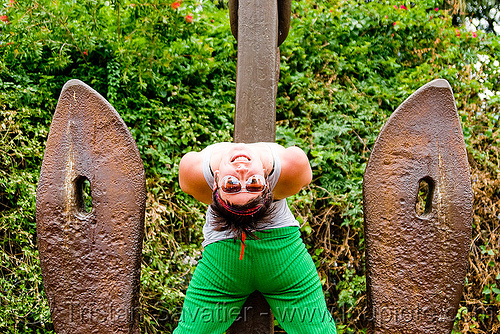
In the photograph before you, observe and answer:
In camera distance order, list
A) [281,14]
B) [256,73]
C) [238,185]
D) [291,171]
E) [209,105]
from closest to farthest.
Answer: [238,185]
[291,171]
[256,73]
[281,14]
[209,105]

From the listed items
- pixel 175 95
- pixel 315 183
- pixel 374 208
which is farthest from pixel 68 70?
pixel 374 208

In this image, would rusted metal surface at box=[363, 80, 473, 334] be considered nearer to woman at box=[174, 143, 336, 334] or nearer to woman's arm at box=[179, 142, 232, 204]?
woman at box=[174, 143, 336, 334]

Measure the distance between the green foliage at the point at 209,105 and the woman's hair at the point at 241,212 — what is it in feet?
5.17

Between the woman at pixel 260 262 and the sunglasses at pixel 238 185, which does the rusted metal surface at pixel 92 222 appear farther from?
the sunglasses at pixel 238 185

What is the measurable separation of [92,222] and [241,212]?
577 mm

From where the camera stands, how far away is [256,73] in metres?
1.71

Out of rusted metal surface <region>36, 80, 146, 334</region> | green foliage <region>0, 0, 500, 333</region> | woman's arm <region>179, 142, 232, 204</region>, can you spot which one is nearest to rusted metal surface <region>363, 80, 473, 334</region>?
woman's arm <region>179, 142, 232, 204</region>

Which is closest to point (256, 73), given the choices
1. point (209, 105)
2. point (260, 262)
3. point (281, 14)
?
point (281, 14)

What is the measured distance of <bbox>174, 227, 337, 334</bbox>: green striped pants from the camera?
1502 millimetres

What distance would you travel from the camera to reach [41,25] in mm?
2844

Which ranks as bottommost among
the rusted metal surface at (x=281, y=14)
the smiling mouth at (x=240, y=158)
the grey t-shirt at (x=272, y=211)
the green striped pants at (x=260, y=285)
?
the green striped pants at (x=260, y=285)

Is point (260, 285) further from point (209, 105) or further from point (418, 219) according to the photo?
point (209, 105)

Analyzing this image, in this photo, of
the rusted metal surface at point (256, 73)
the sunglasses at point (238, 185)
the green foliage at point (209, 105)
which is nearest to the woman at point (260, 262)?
the sunglasses at point (238, 185)

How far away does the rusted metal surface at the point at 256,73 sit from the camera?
1.70 meters
